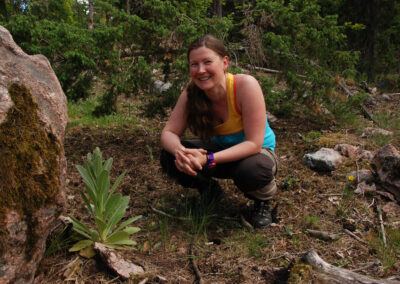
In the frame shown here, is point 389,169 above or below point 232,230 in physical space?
above

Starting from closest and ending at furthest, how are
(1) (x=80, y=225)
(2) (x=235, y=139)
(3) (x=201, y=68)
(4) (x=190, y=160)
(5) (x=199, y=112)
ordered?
(1) (x=80, y=225)
(4) (x=190, y=160)
(3) (x=201, y=68)
(5) (x=199, y=112)
(2) (x=235, y=139)

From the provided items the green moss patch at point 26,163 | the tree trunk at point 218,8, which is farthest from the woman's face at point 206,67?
the tree trunk at point 218,8

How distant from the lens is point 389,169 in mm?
3250

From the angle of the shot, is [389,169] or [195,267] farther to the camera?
[389,169]

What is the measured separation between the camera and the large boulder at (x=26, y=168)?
1.71 meters

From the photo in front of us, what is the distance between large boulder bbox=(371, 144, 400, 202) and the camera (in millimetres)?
3189

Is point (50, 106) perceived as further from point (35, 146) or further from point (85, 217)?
point (85, 217)

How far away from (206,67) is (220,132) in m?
0.60

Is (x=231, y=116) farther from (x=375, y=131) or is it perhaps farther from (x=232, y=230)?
(x=375, y=131)

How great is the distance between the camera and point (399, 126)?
5.25 metres

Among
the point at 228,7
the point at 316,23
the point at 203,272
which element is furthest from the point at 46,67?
the point at 228,7

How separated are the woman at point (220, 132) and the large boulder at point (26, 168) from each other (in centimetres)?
87

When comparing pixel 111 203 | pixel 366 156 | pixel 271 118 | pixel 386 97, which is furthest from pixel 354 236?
pixel 386 97

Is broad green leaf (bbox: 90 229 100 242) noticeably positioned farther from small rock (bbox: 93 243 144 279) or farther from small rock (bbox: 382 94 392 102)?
small rock (bbox: 382 94 392 102)
